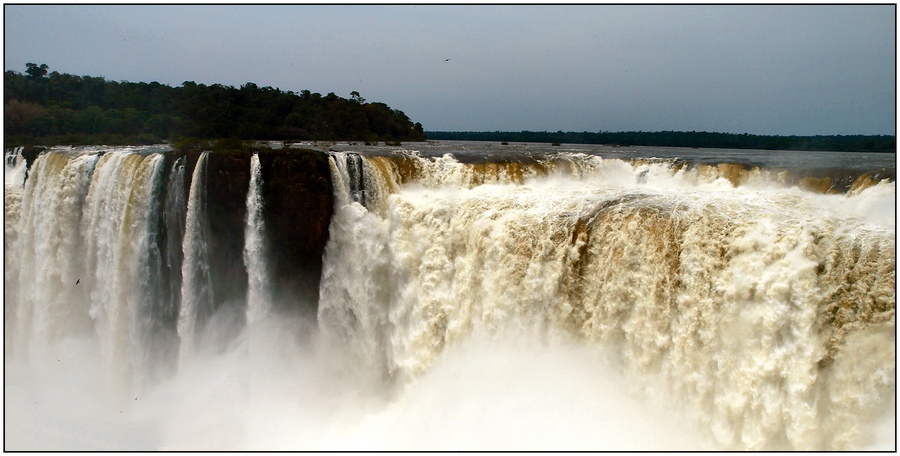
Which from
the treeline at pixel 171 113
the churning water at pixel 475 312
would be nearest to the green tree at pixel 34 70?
the treeline at pixel 171 113

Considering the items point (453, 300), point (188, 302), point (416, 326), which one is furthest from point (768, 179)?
point (188, 302)

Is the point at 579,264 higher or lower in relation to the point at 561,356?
higher

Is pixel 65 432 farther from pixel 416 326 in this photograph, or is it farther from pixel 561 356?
pixel 561 356

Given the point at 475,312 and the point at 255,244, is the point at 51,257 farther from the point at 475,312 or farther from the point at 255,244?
the point at 475,312

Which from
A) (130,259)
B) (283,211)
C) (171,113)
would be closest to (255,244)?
(283,211)

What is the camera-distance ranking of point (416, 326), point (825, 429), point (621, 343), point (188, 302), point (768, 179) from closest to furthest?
point (825, 429) < point (621, 343) < point (416, 326) < point (768, 179) < point (188, 302)

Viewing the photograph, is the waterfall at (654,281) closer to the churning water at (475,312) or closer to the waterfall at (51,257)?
the churning water at (475,312)

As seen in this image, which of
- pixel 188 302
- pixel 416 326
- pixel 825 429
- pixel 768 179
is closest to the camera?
pixel 825 429

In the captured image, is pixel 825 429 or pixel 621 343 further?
pixel 621 343

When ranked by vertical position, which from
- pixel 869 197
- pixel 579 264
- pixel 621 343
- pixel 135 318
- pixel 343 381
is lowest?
pixel 343 381
